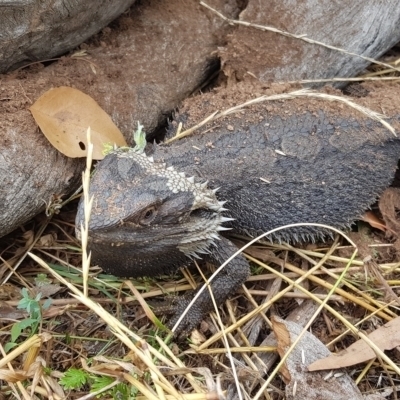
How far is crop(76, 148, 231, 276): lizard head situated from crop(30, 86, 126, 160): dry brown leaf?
0.24m

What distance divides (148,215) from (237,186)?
0.54m

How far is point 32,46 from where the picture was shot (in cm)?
284

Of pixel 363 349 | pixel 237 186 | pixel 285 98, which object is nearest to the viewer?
pixel 363 349

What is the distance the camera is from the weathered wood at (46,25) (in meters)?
2.63

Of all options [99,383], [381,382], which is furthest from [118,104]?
[381,382]

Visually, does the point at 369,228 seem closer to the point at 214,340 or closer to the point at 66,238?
the point at 214,340

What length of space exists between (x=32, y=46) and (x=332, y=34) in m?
1.60

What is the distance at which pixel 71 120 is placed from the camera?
2830 mm

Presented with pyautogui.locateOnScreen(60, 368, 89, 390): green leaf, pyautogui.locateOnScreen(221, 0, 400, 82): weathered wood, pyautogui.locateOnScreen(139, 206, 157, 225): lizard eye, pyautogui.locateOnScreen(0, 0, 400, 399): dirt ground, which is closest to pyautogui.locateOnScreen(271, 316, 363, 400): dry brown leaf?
pyautogui.locateOnScreen(0, 0, 400, 399): dirt ground

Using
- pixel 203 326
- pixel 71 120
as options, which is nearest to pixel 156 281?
pixel 203 326

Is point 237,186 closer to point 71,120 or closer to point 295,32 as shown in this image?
point 71,120

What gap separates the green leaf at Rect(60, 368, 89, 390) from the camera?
217cm

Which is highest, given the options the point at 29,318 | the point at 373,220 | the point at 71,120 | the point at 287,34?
the point at 287,34

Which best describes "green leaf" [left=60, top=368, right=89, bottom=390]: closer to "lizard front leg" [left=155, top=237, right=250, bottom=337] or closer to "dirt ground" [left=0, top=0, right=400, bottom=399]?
"dirt ground" [left=0, top=0, right=400, bottom=399]
